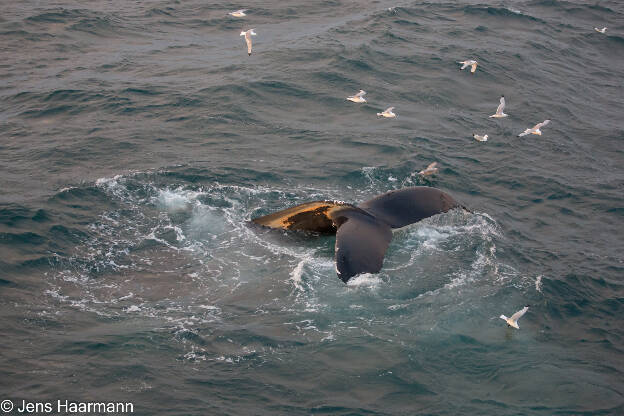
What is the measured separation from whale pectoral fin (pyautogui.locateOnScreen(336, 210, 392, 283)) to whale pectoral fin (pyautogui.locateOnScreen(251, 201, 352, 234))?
34cm

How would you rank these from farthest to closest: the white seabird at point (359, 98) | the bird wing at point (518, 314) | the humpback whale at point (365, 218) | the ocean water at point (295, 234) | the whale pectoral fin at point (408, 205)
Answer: the white seabird at point (359, 98)
the whale pectoral fin at point (408, 205)
the bird wing at point (518, 314)
the humpback whale at point (365, 218)
the ocean water at point (295, 234)

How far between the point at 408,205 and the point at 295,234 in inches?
89.4

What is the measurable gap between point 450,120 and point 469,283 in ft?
32.9

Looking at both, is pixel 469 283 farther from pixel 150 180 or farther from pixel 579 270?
pixel 150 180

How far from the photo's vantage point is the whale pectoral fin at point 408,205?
41.1ft

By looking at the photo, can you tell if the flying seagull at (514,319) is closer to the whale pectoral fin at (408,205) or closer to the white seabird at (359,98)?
the whale pectoral fin at (408,205)

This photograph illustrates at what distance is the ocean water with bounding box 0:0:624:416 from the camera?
34.3ft

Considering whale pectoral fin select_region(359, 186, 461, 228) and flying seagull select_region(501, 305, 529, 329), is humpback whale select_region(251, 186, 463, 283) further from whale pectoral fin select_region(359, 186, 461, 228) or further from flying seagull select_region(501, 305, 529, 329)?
flying seagull select_region(501, 305, 529, 329)

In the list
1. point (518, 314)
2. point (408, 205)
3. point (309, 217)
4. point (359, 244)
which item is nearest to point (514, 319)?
point (518, 314)

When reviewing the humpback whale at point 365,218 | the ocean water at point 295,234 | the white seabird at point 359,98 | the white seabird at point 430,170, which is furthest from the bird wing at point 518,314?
the white seabird at point 359,98

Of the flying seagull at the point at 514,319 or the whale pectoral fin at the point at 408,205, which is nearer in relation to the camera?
the flying seagull at the point at 514,319

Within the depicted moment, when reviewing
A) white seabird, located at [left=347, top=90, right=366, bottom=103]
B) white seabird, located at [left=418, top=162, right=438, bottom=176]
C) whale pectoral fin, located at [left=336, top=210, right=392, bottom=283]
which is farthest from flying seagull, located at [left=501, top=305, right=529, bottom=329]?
white seabird, located at [left=347, top=90, right=366, bottom=103]

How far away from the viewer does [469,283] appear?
12.9m

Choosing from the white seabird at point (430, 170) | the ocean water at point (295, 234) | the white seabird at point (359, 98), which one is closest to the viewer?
the ocean water at point (295, 234)
